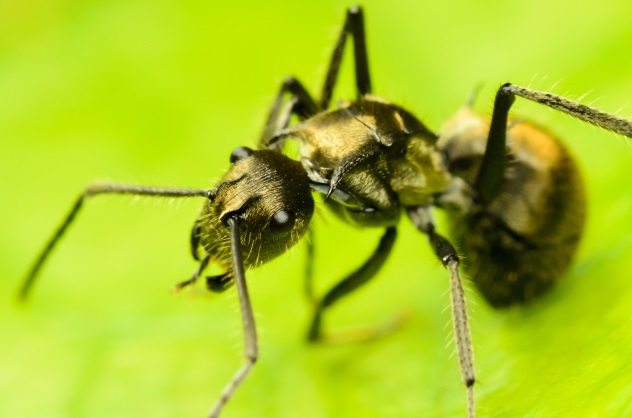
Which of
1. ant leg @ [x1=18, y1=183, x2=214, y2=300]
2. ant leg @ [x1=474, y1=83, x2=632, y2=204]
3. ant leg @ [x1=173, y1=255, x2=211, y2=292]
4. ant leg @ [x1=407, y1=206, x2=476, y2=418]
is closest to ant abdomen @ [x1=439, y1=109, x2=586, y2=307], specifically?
ant leg @ [x1=474, y1=83, x2=632, y2=204]

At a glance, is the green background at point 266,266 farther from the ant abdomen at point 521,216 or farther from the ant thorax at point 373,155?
the ant thorax at point 373,155

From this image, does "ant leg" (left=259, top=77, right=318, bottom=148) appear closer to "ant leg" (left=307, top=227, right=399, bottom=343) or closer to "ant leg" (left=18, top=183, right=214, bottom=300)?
"ant leg" (left=307, top=227, right=399, bottom=343)

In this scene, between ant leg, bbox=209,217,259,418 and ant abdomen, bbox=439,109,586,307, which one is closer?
ant leg, bbox=209,217,259,418

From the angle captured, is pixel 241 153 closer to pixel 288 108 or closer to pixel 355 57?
pixel 288 108

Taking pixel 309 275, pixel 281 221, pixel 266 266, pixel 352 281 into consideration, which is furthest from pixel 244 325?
pixel 309 275

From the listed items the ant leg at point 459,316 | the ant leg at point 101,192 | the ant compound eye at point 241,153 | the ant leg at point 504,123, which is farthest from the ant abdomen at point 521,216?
the ant leg at point 101,192
